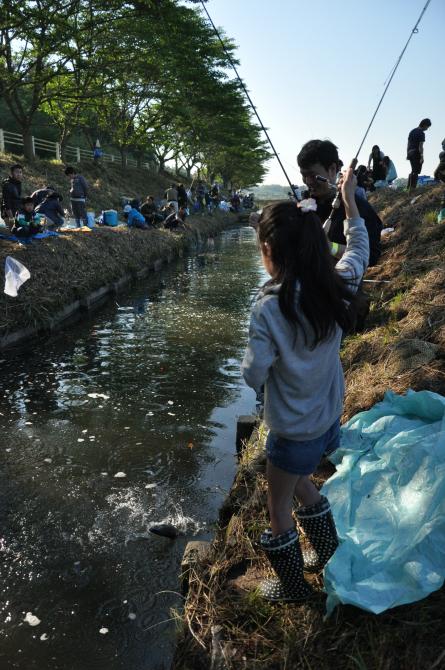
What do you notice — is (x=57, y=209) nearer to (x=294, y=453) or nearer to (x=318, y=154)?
(x=318, y=154)

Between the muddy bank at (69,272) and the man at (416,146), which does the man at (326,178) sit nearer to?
the muddy bank at (69,272)

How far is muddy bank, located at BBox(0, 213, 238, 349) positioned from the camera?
816 cm

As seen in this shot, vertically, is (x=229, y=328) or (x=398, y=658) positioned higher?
(x=398, y=658)

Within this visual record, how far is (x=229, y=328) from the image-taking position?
9.62m

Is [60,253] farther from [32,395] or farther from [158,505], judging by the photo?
[158,505]

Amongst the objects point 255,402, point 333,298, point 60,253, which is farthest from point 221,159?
point 333,298

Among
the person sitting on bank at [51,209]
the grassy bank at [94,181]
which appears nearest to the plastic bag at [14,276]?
the person sitting on bank at [51,209]

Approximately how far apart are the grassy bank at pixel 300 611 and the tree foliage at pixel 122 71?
43.6 feet

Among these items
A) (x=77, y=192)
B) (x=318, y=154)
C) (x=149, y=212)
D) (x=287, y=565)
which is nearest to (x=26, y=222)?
(x=77, y=192)

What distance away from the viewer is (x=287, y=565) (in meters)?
2.24

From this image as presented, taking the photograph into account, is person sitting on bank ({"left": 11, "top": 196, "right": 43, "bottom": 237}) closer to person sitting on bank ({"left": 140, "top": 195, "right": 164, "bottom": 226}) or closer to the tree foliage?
the tree foliage

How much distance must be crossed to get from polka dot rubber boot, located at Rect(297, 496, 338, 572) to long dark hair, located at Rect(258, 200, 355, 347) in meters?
0.89

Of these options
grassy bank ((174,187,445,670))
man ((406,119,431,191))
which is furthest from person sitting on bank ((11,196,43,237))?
man ((406,119,431,191))

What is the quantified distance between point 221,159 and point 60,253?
53.8 metres
